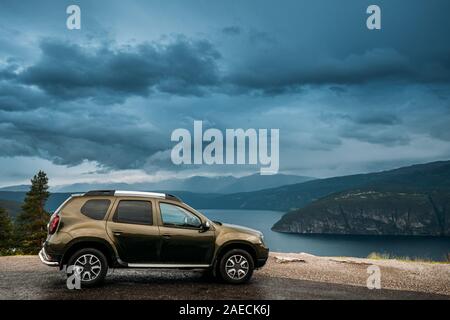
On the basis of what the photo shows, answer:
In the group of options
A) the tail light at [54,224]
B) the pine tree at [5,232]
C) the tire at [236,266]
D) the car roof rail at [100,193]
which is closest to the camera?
the tail light at [54,224]

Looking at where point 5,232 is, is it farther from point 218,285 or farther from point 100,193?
point 218,285

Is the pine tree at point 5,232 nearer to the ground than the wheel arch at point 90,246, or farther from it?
nearer to the ground

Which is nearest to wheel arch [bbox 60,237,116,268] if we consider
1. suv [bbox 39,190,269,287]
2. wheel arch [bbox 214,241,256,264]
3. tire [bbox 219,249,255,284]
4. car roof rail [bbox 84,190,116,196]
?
suv [bbox 39,190,269,287]

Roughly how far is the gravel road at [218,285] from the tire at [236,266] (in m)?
0.22

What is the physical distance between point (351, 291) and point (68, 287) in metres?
6.46

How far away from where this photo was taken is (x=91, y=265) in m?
10.2

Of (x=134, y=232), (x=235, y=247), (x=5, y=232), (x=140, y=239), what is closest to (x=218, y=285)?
(x=235, y=247)

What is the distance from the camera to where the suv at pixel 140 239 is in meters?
10.1

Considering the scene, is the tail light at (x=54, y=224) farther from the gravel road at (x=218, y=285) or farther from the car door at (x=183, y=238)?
the car door at (x=183, y=238)

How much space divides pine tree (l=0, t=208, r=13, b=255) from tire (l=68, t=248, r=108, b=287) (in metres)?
48.2

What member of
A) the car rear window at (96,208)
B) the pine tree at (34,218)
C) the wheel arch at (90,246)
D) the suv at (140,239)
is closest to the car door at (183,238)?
the suv at (140,239)

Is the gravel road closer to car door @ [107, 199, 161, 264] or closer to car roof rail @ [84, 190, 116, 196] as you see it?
car door @ [107, 199, 161, 264]

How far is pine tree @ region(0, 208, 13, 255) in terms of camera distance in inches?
2085
